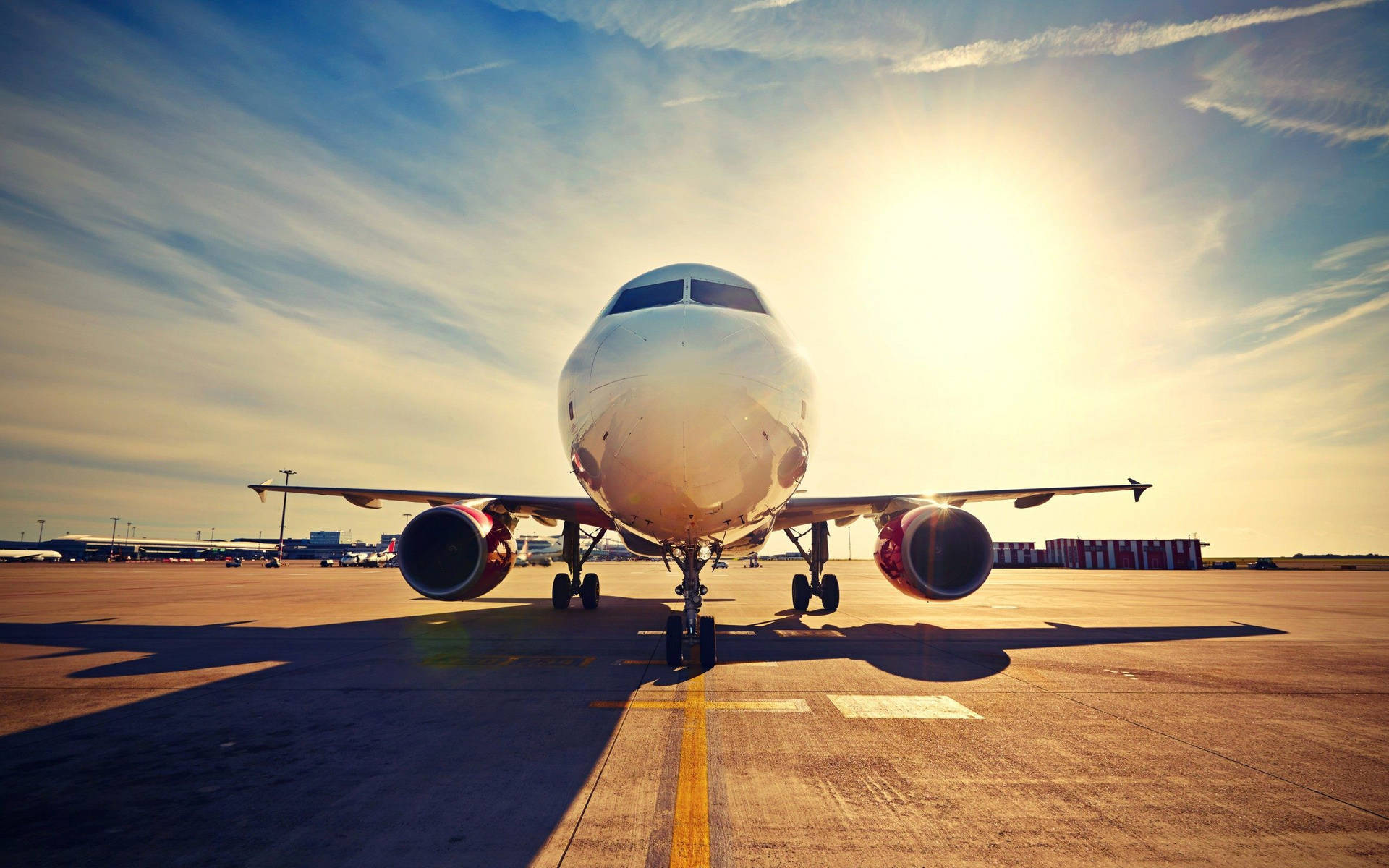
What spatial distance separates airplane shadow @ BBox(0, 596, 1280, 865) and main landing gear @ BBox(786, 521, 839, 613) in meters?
4.68

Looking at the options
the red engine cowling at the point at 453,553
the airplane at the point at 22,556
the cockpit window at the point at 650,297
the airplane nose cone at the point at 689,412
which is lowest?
the airplane at the point at 22,556

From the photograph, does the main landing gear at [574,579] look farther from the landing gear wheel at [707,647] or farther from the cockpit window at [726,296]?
the cockpit window at [726,296]

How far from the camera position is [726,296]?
691 cm

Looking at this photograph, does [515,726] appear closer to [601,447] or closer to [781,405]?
[601,447]

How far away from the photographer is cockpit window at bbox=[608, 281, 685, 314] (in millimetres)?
6719

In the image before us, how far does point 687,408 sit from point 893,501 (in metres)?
7.67

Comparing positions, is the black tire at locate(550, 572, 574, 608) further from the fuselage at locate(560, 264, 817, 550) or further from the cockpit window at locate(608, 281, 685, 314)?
the cockpit window at locate(608, 281, 685, 314)

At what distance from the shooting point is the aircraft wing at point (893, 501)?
38.6 ft

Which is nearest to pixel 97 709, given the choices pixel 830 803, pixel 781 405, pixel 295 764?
pixel 295 764

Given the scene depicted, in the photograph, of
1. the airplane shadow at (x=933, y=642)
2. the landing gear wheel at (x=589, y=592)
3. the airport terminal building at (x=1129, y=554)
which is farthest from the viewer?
the airport terminal building at (x=1129, y=554)

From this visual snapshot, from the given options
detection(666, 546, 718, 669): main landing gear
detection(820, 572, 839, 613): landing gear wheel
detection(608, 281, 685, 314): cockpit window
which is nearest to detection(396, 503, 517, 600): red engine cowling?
detection(666, 546, 718, 669): main landing gear

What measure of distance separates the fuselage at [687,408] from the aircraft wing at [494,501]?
479cm

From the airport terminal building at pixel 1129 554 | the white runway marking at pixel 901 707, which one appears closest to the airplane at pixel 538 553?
the airport terminal building at pixel 1129 554

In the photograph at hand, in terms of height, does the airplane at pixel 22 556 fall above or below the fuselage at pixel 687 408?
below
